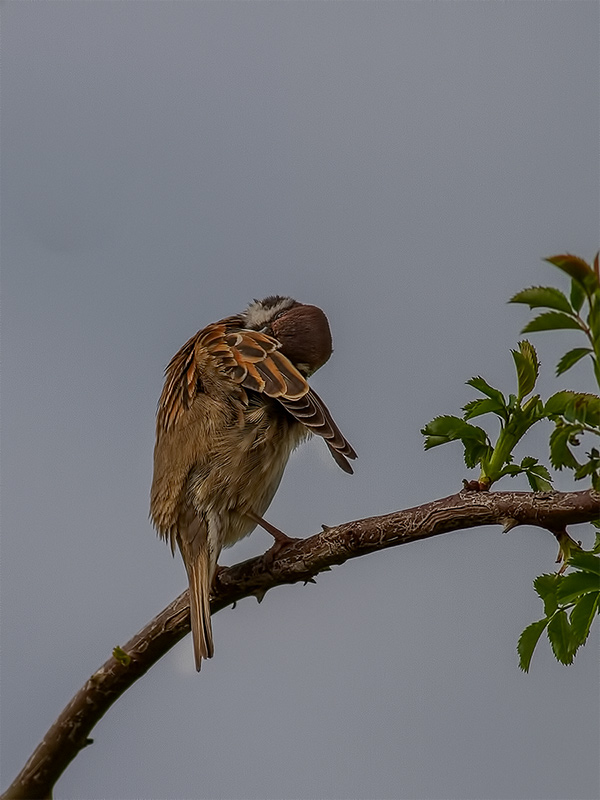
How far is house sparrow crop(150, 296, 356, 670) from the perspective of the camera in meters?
3.90

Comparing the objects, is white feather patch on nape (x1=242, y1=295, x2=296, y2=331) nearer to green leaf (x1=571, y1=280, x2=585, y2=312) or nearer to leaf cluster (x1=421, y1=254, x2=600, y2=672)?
leaf cluster (x1=421, y1=254, x2=600, y2=672)

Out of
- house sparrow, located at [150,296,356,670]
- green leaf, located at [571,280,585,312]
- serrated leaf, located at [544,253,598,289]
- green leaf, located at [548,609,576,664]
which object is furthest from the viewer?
house sparrow, located at [150,296,356,670]

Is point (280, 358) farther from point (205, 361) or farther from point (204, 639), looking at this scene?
point (204, 639)

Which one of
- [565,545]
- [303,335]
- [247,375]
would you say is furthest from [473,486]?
[303,335]

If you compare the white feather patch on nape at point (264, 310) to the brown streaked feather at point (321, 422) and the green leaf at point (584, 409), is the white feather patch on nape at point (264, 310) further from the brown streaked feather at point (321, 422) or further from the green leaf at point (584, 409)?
the green leaf at point (584, 409)

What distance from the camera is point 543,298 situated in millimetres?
2135

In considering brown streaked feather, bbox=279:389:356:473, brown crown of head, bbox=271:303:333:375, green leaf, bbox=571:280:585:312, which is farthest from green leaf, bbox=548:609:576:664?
brown crown of head, bbox=271:303:333:375

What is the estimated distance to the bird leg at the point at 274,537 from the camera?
3357 millimetres

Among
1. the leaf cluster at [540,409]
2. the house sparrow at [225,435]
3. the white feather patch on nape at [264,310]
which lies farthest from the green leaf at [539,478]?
the white feather patch on nape at [264,310]

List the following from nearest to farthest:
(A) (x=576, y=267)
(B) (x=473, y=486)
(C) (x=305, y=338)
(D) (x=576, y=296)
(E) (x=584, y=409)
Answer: (A) (x=576, y=267)
(D) (x=576, y=296)
(E) (x=584, y=409)
(B) (x=473, y=486)
(C) (x=305, y=338)

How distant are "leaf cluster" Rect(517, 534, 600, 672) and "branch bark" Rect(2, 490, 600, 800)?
0.41ft

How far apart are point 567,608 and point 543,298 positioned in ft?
2.95

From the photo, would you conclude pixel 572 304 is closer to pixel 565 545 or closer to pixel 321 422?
pixel 565 545

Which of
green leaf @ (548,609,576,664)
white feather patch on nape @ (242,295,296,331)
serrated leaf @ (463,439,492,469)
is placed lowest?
green leaf @ (548,609,576,664)
